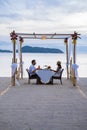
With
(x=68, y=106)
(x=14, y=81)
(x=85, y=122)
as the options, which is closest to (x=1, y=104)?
(x=68, y=106)

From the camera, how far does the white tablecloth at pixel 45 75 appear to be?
75.6 feet

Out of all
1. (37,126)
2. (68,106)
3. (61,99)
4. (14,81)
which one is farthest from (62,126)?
(14,81)

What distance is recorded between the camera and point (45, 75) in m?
23.1

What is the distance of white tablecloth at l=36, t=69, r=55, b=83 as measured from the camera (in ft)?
75.6

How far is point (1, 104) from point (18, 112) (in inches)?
76.6

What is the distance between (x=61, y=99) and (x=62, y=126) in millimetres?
5926

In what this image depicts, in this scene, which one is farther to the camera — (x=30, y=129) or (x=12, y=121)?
(x=12, y=121)

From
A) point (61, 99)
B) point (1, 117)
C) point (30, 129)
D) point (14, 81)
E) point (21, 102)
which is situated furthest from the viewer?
point (14, 81)

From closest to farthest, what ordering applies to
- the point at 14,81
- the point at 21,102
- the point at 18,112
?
the point at 18,112 < the point at 21,102 < the point at 14,81

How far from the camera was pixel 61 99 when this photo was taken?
15.2 meters

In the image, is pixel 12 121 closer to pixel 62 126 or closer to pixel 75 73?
pixel 62 126

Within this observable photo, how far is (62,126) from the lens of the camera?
366 inches

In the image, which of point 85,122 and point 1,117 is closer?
point 85,122

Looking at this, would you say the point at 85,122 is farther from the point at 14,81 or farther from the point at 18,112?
the point at 14,81
